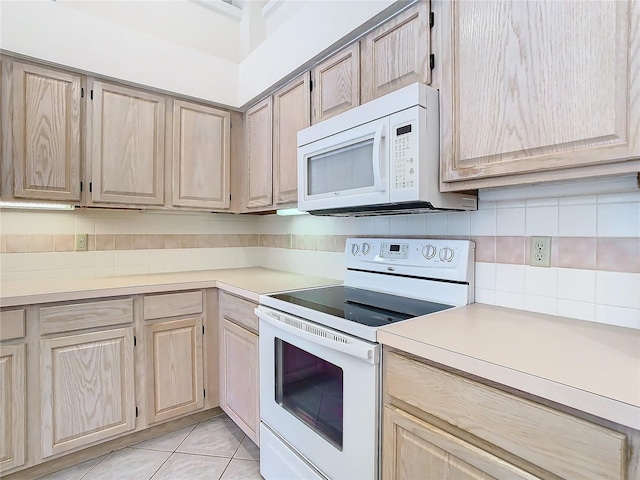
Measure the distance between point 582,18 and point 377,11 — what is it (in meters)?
0.75

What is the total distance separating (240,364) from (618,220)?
5.66 ft

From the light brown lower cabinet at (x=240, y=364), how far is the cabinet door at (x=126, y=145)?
0.83m

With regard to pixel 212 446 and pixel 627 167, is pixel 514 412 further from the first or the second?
pixel 212 446

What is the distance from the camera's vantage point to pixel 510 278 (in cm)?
131

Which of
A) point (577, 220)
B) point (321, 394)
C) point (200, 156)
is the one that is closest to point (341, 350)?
point (321, 394)

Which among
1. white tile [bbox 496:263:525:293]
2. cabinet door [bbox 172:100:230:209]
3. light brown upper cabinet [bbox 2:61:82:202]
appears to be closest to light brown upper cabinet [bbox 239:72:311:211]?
cabinet door [bbox 172:100:230:209]

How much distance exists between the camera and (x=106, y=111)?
6.44ft

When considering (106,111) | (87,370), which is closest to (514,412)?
(87,370)

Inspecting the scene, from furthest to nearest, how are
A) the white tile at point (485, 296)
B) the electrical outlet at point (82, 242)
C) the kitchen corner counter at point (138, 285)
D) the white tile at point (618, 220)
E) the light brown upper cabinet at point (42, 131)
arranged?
the electrical outlet at point (82, 242) → the light brown upper cabinet at point (42, 131) → the kitchen corner counter at point (138, 285) → the white tile at point (485, 296) → the white tile at point (618, 220)

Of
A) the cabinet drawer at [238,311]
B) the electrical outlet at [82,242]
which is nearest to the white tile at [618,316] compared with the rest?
the cabinet drawer at [238,311]

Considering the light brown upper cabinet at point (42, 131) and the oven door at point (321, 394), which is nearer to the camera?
the oven door at point (321, 394)

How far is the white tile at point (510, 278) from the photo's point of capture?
1284 millimetres

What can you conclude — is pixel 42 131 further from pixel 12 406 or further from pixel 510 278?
pixel 510 278

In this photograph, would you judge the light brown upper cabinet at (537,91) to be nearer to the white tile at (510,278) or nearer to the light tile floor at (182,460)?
the white tile at (510,278)
